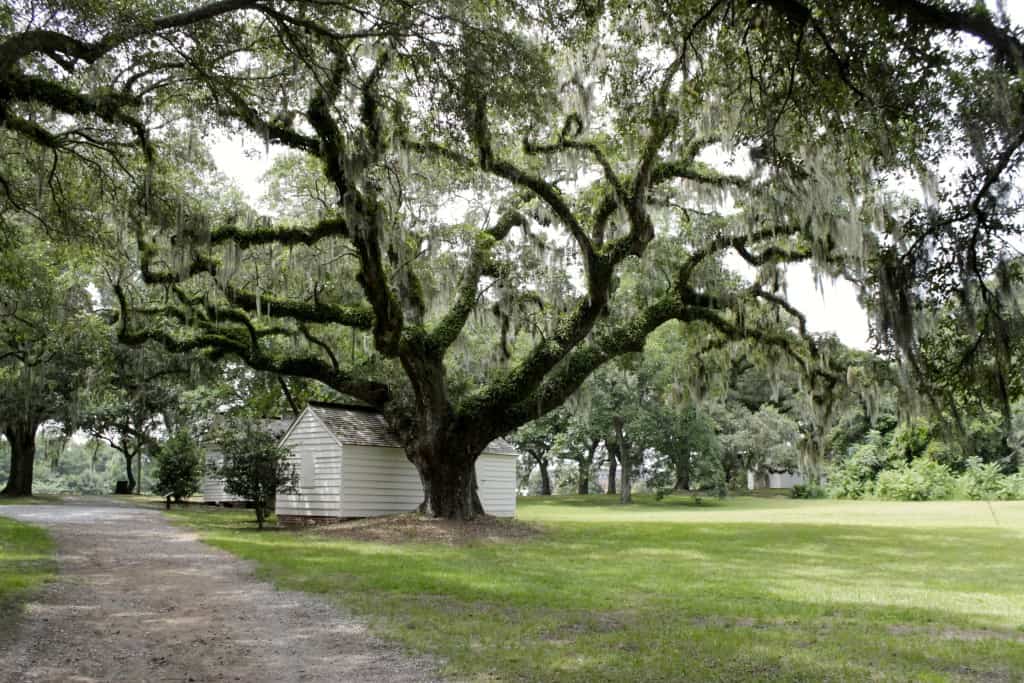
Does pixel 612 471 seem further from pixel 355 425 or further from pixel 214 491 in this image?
pixel 355 425

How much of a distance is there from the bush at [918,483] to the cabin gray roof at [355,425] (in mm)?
23319

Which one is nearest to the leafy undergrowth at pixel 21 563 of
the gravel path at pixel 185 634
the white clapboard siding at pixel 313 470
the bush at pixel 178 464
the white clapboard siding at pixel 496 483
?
the gravel path at pixel 185 634

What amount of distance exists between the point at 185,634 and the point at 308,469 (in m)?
14.7

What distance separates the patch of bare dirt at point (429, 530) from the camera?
15.7 meters

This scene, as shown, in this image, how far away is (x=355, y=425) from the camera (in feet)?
69.5

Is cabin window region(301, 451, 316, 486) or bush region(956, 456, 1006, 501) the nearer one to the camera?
cabin window region(301, 451, 316, 486)

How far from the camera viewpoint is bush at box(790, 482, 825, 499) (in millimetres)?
40406

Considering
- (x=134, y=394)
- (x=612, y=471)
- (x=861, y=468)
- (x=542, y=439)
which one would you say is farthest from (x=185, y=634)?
(x=542, y=439)

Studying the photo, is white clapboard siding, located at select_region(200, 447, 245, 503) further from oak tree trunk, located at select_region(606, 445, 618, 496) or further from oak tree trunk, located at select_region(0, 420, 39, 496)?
oak tree trunk, located at select_region(606, 445, 618, 496)

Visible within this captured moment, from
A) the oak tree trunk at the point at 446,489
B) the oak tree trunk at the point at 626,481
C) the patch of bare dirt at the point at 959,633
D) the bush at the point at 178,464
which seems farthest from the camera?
the oak tree trunk at the point at 626,481

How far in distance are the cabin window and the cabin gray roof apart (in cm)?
117

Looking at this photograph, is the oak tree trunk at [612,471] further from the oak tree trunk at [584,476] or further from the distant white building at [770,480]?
the distant white building at [770,480]

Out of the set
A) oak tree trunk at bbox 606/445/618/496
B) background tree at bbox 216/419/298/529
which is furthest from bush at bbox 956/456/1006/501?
Result: background tree at bbox 216/419/298/529

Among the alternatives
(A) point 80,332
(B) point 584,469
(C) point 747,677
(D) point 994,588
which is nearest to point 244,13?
(C) point 747,677
